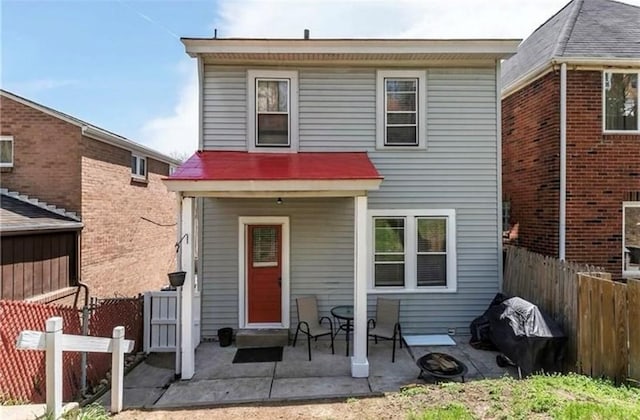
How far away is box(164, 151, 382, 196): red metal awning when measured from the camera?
5980 millimetres

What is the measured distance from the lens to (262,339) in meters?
7.45

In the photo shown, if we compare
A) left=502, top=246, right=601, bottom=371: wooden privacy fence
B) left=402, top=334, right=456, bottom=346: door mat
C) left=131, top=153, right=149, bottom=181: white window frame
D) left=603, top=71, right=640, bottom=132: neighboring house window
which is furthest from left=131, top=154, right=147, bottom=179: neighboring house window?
left=603, top=71, right=640, bottom=132: neighboring house window

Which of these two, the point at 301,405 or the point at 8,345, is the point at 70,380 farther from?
the point at 301,405

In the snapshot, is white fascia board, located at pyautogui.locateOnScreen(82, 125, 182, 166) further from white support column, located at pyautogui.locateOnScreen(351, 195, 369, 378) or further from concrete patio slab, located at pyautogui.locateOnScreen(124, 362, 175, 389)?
white support column, located at pyautogui.locateOnScreen(351, 195, 369, 378)

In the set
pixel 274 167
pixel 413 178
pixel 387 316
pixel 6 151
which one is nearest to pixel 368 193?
pixel 413 178

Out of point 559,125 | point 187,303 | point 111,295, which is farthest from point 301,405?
point 111,295

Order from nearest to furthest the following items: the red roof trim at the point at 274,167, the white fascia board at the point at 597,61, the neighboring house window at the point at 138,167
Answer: the red roof trim at the point at 274,167 < the white fascia board at the point at 597,61 < the neighboring house window at the point at 138,167

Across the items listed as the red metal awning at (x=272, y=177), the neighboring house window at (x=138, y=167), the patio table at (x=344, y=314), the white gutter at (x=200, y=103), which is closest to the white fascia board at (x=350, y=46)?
the white gutter at (x=200, y=103)

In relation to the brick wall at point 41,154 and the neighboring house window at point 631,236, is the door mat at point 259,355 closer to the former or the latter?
the brick wall at point 41,154

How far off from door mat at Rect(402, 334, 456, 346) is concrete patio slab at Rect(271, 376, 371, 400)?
6.68 ft

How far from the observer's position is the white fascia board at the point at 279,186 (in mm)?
5969

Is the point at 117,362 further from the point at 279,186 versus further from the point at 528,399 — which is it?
the point at 528,399

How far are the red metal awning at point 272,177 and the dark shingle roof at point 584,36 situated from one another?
528cm

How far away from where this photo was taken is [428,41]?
24.7 ft
